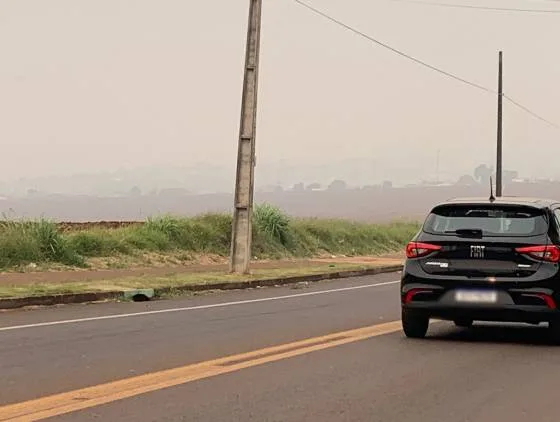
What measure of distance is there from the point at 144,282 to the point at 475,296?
9667 mm

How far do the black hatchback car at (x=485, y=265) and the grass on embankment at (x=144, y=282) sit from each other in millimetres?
7235

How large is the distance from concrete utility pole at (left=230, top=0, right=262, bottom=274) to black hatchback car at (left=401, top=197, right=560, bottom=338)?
11.0 m

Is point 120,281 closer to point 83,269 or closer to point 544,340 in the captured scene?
point 83,269

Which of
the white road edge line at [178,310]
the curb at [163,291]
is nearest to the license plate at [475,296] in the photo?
the white road edge line at [178,310]

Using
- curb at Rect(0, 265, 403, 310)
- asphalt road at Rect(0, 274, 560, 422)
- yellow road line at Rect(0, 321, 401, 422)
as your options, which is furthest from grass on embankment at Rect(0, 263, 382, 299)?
yellow road line at Rect(0, 321, 401, 422)

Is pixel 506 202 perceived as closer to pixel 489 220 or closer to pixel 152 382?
pixel 489 220

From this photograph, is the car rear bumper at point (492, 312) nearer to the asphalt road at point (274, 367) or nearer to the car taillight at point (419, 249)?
the asphalt road at point (274, 367)

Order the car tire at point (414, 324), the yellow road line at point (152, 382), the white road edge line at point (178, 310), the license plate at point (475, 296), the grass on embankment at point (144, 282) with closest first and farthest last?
the yellow road line at point (152, 382) → the license plate at point (475, 296) → the car tire at point (414, 324) → the white road edge line at point (178, 310) → the grass on embankment at point (144, 282)

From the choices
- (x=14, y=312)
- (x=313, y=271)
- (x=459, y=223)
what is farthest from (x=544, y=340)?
(x=313, y=271)

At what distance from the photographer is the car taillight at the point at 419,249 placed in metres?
11.8

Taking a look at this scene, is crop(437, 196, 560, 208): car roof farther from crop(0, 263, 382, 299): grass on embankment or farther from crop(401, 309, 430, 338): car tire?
crop(0, 263, 382, 299): grass on embankment

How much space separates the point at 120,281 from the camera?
20016mm

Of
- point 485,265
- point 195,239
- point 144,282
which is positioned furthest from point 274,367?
point 195,239

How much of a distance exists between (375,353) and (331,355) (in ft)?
1.75
